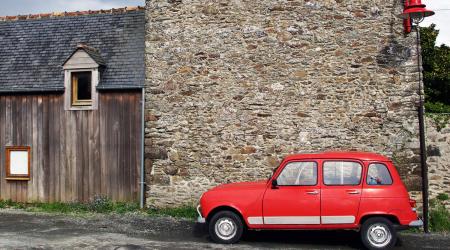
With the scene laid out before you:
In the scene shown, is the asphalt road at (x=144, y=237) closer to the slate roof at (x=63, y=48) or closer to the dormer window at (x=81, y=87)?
the dormer window at (x=81, y=87)

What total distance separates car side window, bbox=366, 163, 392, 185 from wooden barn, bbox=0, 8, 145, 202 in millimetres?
5799

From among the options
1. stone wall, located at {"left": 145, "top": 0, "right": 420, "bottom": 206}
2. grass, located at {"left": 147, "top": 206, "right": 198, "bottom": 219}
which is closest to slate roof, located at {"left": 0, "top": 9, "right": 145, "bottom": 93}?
stone wall, located at {"left": 145, "top": 0, "right": 420, "bottom": 206}

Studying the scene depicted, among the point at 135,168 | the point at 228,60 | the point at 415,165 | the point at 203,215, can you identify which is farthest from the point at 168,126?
the point at 415,165

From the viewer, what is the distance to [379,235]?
296 inches

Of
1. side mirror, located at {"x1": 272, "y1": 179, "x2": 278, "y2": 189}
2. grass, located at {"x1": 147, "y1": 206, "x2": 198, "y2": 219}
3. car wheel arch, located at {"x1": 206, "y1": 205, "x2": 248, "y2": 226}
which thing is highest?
side mirror, located at {"x1": 272, "y1": 179, "x2": 278, "y2": 189}

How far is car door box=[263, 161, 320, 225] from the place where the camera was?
24.9 feet

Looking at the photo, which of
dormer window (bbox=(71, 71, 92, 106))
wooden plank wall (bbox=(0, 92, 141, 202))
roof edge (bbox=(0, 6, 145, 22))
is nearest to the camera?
wooden plank wall (bbox=(0, 92, 141, 202))

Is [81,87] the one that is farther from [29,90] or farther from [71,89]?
[29,90]

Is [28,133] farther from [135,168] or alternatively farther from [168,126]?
[168,126]

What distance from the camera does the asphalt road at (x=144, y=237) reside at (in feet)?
26.0

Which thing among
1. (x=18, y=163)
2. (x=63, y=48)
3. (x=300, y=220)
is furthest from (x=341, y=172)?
(x=63, y=48)

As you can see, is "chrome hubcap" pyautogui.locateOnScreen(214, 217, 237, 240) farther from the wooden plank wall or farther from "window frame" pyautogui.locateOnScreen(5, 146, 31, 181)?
"window frame" pyautogui.locateOnScreen(5, 146, 31, 181)

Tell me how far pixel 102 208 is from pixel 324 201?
5.89m

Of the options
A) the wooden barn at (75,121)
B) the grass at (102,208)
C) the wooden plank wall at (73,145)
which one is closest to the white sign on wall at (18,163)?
the wooden barn at (75,121)
